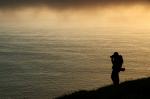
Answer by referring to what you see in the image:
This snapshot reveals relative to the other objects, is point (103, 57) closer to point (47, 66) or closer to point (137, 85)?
point (47, 66)

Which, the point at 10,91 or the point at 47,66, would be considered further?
the point at 47,66

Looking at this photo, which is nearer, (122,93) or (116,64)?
(122,93)

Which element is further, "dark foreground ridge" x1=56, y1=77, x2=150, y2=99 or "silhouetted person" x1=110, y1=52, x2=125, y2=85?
"silhouetted person" x1=110, y1=52, x2=125, y2=85

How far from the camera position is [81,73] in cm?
9800

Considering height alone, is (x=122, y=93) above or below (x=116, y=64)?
below

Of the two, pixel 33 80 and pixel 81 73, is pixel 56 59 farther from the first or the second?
pixel 33 80

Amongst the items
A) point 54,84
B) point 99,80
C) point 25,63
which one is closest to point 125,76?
point 99,80

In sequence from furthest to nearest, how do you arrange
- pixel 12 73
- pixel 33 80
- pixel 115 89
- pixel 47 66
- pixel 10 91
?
pixel 47 66, pixel 12 73, pixel 33 80, pixel 10 91, pixel 115 89

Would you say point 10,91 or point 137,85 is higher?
point 137,85

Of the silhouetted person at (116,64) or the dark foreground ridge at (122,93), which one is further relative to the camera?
the silhouetted person at (116,64)

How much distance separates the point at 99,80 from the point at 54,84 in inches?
482

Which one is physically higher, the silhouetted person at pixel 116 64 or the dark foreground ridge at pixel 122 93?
the silhouetted person at pixel 116 64

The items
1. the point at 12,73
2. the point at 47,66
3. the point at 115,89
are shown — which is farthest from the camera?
the point at 47,66

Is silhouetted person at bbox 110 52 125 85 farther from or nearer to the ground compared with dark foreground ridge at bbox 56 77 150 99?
farther from the ground
